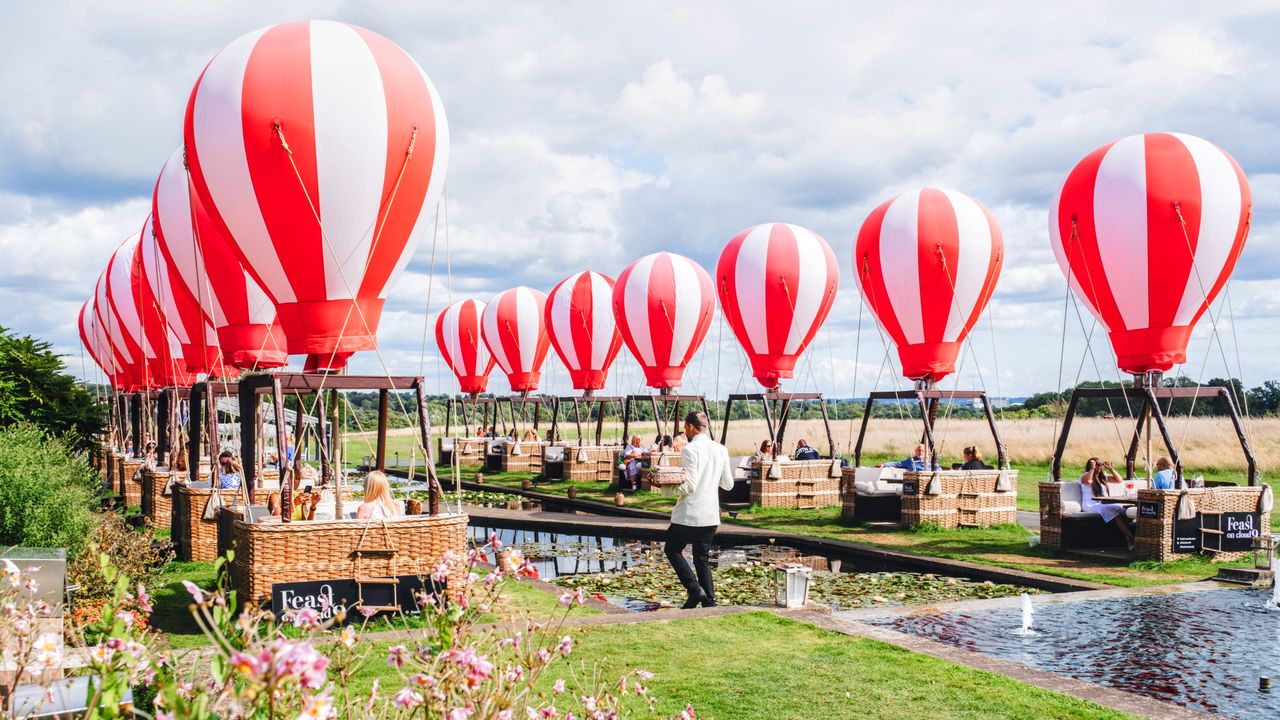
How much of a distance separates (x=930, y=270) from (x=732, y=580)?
830 centimetres

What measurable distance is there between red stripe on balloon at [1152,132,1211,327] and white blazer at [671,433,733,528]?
8.17 meters

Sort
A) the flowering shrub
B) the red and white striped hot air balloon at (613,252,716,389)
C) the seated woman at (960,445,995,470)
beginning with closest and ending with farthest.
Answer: the flowering shrub → the seated woman at (960,445,995,470) → the red and white striped hot air balloon at (613,252,716,389)

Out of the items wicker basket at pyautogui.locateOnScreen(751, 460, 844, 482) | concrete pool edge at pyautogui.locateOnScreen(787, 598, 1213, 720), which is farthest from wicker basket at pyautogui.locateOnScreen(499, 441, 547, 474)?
concrete pool edge at pyautogui.locateOnScreen(787, 598, 1213, 720)

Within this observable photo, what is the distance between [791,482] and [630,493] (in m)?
5.01

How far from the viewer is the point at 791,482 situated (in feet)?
65.8

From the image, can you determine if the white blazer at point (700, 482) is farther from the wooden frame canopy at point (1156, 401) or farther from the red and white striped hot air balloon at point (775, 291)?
the red and white striped hot air balloon at point (775, 291)

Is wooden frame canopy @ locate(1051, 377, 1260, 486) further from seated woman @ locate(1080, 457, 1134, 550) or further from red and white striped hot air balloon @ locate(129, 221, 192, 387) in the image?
red and white striped hot air balloon @ locate(129, 221, 192, 387)

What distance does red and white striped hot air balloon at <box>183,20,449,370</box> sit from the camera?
32.0ft

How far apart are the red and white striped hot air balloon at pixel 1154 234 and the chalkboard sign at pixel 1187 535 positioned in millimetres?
2930

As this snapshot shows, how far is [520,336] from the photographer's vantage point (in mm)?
38562

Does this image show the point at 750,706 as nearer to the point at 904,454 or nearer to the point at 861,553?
the point at 861,553

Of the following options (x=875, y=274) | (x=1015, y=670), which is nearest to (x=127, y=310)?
(x=875, y=274)

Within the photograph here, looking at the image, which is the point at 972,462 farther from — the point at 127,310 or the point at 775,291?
the point at 127,310

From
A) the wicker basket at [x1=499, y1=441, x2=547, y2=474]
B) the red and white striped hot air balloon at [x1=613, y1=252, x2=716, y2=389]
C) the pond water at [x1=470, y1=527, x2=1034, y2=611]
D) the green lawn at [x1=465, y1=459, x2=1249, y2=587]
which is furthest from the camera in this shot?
the wicker basket at [x1=499, y1=441, x2=547, y2=474]
